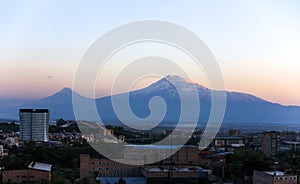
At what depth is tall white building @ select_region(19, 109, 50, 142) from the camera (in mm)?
19250

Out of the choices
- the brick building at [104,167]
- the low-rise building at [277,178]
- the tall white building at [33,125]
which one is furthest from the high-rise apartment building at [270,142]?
the tall white building at [33,125]

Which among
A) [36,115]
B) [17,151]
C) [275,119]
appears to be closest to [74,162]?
[17,151]

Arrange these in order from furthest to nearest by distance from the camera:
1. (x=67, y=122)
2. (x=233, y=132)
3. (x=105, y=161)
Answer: (x=67, y=122)
(x=233, y=132)
(x=105, y=161)

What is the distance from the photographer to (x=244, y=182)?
7648 mm

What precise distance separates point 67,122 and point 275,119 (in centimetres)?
3723

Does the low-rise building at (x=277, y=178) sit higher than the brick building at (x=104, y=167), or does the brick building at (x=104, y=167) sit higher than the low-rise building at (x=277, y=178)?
the low-rise building at (x=277, y=178)

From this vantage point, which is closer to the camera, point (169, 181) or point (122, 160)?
point (169, 181)

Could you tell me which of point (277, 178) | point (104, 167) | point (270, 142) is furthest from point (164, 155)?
point (270, 142)

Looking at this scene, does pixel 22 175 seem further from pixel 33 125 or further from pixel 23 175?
pixel 33 125

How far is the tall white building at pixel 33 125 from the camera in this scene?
1925 centimetres

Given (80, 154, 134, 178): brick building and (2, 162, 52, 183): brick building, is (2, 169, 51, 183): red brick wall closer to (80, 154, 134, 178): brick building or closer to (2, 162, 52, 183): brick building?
(2, 162, 52, 183): brick building

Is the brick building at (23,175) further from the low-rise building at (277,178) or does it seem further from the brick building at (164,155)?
the low-rise building at (277,178)

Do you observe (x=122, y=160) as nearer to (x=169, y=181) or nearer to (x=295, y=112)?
(x=169, y=181)

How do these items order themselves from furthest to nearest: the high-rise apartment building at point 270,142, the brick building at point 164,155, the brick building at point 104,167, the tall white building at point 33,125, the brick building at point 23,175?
the tall white building at point 33,125, the high-rise apartment building at point 270,142, the brick building at point 164,155, the brick building at point 104,167, the brick building at point 23,175
